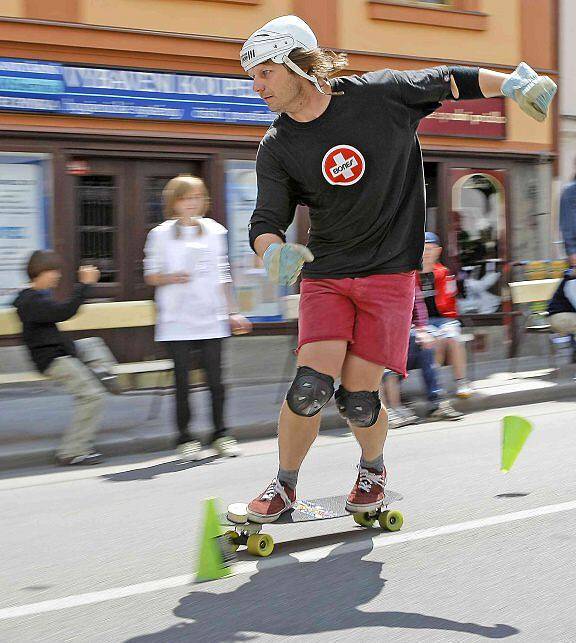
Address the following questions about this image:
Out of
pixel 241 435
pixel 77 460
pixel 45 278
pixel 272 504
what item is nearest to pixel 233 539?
pixel 272 504

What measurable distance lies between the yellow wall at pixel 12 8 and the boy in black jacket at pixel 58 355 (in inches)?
157

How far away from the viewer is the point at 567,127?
1370cm

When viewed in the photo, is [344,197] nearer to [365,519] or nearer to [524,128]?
[365,519]

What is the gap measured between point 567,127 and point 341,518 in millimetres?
9887

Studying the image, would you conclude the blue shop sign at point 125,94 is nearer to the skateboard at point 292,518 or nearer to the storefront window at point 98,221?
the storefront window at point 98,221

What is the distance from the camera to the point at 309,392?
13.7ft

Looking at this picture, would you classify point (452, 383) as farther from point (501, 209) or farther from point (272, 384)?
point (501, 209)

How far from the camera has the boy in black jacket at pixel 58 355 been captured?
275 inches

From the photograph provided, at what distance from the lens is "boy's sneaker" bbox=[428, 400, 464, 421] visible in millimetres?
8461

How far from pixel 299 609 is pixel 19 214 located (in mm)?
7408

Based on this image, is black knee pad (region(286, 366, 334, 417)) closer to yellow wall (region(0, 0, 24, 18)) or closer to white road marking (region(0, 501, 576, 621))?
white road marking (region(0, 501, 576, 621))

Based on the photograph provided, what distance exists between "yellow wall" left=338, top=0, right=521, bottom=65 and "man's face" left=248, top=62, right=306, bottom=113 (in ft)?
27.1

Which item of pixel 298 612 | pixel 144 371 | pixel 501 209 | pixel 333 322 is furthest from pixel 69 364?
pixel 501 209

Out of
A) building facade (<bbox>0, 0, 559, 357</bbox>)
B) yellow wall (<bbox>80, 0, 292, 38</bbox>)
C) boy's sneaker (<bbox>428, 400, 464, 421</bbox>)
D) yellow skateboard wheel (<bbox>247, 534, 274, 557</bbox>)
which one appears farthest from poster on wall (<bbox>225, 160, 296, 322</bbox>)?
yellow skateboard wheel (<bbox>247, 534, 274, 557</bbox>)
